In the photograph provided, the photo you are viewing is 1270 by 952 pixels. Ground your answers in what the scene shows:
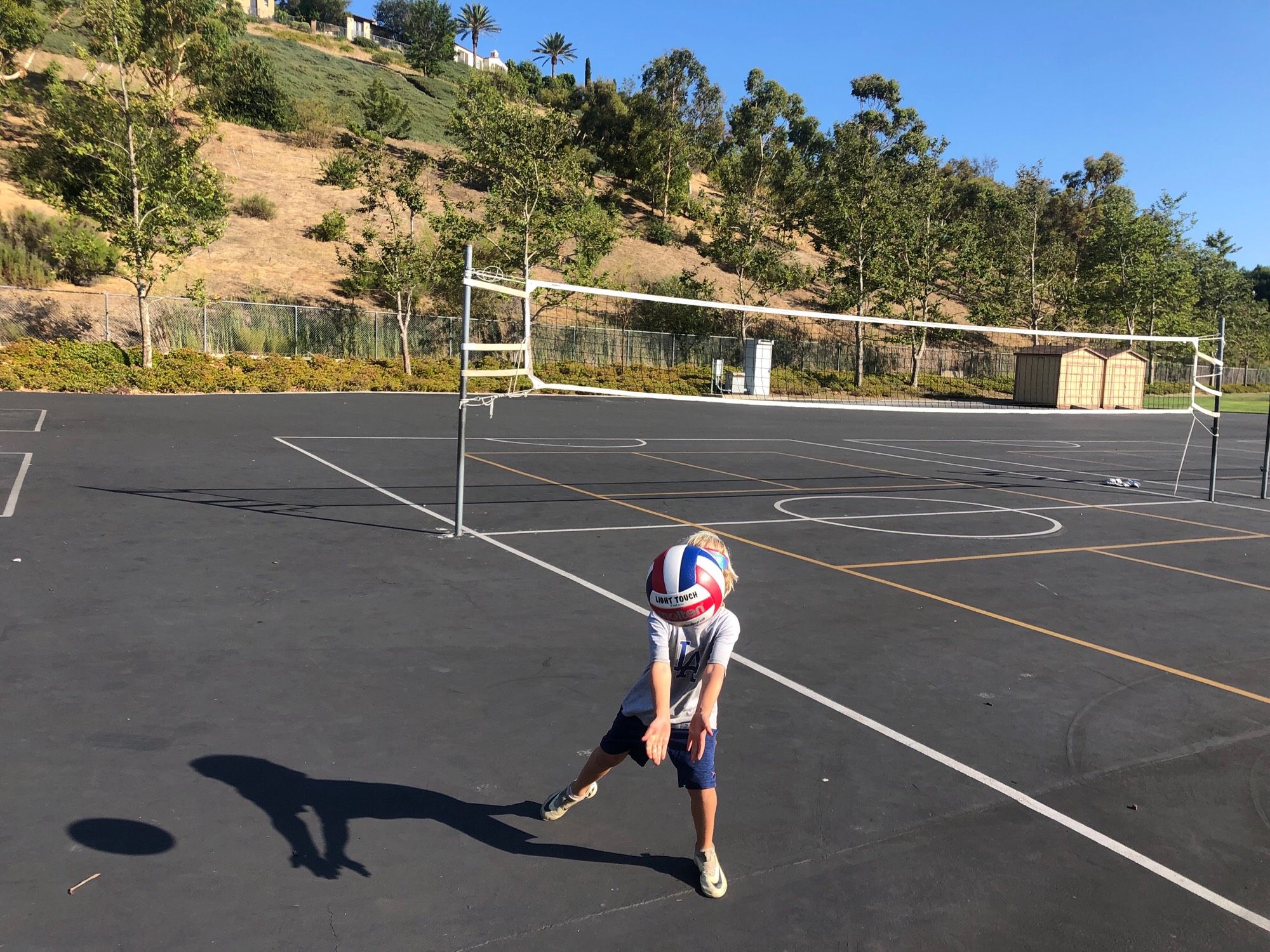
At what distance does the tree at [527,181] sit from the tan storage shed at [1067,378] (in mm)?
27299

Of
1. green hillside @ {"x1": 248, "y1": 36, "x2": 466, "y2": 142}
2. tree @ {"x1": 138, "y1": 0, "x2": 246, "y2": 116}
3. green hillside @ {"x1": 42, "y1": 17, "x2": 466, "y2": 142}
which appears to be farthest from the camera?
green hillside @ {"x1": 248, "y1": 36, "x2": 466, "y2": 142}

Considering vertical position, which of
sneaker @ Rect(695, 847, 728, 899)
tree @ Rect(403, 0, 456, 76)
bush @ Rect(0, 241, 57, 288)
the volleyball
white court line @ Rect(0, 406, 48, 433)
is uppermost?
tree @ Rect(403, 0, 456, 76)

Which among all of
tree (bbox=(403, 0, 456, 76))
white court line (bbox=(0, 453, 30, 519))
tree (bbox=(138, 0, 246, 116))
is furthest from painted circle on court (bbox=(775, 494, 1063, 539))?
tree (bbox=(403, 0, 456, 76))

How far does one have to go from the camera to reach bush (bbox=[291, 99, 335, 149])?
7200 centimetres

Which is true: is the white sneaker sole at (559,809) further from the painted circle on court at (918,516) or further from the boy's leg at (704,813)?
the painted circle on court at (918,516)

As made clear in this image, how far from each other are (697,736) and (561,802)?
44.1 inches

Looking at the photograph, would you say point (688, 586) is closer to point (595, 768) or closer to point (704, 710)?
point (704, 710)

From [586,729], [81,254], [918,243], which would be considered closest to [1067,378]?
[918,243]

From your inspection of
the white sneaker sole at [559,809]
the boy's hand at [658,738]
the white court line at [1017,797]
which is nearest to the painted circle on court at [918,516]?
the white court line at [1017,797]

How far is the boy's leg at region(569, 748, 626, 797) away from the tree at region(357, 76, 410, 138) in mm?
75005

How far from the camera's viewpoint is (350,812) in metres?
4.76

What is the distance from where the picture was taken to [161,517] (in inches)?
466

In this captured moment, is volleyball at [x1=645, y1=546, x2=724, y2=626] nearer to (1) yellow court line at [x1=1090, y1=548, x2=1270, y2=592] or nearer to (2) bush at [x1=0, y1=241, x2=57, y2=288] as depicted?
(1) yellow court line at [x1=1090, y1=548, x2=1270, y2=592]

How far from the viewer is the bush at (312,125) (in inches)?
2835
